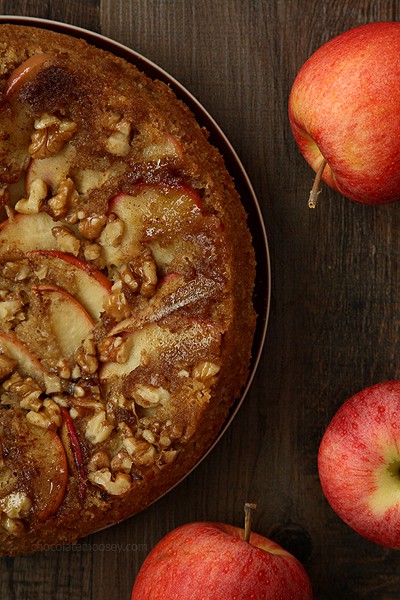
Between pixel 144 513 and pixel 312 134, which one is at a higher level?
pixel 312 134

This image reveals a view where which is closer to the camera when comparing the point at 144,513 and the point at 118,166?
the point at 118,166

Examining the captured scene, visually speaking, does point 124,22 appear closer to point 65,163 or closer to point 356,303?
point 65,163

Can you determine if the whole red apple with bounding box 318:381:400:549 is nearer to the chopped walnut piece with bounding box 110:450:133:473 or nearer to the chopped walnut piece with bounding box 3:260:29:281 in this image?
the chopped walnut piece with bounding box 110:450:133:473

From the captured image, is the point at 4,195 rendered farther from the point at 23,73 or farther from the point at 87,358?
the point at 87,358

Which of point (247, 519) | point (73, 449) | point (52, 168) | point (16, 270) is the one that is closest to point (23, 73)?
point (52, 168)

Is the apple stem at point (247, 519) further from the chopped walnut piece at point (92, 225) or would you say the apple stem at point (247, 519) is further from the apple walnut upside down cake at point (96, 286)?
the chopped walnut piece at point (92, 225)

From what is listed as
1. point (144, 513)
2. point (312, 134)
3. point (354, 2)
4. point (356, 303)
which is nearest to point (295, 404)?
point (356, 303)
